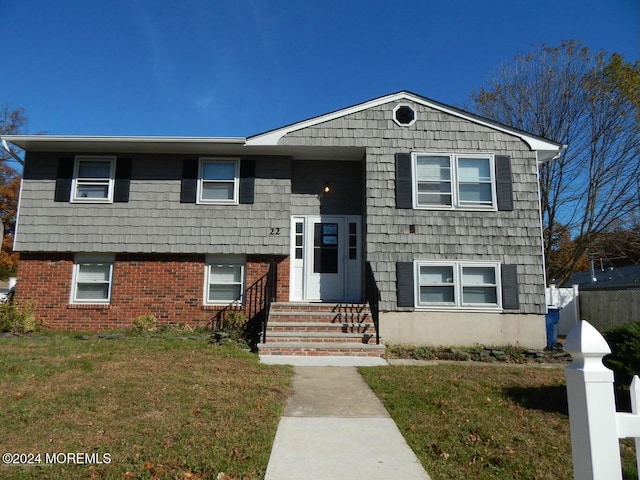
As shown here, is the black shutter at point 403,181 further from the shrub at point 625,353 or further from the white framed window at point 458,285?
the shrub at point 625,353

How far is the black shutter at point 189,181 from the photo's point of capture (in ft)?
33.7

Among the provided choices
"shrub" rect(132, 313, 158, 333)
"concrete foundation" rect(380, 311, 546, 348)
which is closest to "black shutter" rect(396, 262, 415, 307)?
"concrete foundation" rect(380, 311, 546, 348)

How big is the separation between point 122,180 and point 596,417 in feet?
34.9

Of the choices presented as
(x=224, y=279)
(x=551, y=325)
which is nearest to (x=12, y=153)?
(x=224, y=279)

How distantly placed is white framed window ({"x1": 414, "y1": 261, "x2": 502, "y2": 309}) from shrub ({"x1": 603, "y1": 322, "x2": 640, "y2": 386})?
4596 mm

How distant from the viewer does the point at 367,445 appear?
3.70m

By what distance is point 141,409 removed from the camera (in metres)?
4.34

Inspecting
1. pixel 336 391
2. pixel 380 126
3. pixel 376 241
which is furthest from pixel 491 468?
pixel 380 126

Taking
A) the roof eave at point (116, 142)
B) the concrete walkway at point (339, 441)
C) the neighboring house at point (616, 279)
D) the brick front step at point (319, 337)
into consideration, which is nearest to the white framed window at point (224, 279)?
the brick front step at point (319, 337)

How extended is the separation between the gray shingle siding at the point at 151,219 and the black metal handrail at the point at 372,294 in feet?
6.72

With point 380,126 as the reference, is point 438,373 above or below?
below

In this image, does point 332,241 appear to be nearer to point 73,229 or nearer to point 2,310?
point 73,229

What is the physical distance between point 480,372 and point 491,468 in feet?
11.9

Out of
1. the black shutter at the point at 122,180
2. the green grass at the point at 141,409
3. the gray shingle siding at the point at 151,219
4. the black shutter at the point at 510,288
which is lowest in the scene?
the green grass at the point at 141,409
